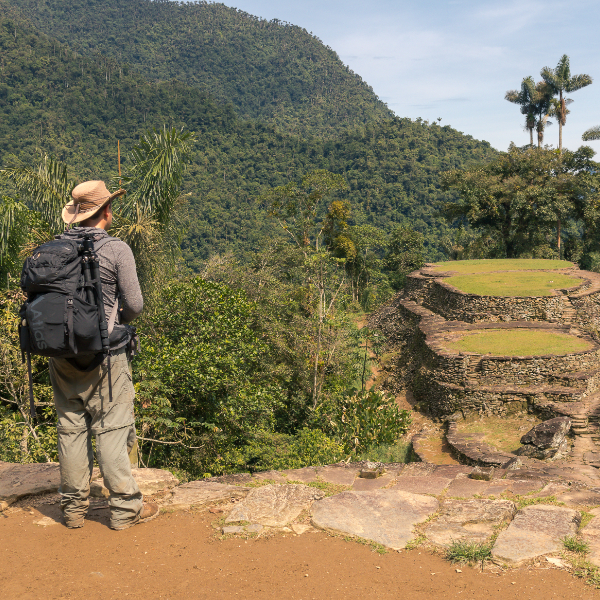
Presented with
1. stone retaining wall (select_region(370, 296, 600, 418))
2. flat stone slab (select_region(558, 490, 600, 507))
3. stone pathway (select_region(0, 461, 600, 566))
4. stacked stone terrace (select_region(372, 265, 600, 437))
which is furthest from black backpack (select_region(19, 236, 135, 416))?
stone retaining wall (select_region(370, 296, 600, 418))

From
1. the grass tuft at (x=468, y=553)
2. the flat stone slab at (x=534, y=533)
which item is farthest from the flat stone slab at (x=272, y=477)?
the flat stone slab at (x=534, y=533)

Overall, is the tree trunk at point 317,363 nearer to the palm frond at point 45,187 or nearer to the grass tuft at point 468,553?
the palm frond at point 45,187

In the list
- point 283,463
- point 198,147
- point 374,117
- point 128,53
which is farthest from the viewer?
point 128,53

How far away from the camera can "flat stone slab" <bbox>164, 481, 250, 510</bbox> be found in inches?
118

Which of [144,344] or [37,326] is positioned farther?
[144,344]

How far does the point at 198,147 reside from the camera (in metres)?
50.1

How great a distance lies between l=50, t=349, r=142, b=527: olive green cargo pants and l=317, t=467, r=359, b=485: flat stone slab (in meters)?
1.16

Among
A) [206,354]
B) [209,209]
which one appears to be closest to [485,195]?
[206,354]

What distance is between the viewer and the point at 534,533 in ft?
8.25

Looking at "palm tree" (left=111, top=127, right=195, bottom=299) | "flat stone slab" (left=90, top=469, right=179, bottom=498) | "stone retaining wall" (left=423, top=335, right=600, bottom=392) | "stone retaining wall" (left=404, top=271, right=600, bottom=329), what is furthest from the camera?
"stone retaining wall" (left=404, top=271, right=600, bottom=329)

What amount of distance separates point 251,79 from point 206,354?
107m

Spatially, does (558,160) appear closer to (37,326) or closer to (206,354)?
(206,354)

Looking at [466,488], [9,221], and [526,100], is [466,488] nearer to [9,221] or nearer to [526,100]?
[9,221]

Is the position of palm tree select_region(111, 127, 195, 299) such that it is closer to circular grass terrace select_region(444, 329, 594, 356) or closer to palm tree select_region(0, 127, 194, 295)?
palm tree select_region(0, 127, 194, 295)
